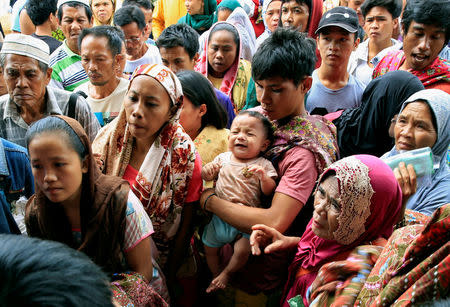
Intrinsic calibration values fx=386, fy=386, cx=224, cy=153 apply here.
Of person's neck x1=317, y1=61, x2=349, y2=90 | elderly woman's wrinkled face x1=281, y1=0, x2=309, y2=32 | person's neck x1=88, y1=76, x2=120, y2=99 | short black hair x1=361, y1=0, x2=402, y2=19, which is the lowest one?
person's neck x1=88, y1=76, x2=120, y2=99

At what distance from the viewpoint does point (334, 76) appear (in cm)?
340

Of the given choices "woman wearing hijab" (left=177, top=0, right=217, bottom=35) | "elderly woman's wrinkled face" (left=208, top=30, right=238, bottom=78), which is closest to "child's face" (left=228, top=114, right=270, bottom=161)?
"elderly woman's wrinkled face" (left=208, top=30, right=238, bottom=78)

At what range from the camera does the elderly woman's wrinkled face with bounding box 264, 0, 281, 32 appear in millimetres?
5094

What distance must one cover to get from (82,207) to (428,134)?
2.04 meters

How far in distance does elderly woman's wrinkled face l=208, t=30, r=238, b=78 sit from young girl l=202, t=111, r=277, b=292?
174cm

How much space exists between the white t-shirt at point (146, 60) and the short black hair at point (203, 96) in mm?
2001

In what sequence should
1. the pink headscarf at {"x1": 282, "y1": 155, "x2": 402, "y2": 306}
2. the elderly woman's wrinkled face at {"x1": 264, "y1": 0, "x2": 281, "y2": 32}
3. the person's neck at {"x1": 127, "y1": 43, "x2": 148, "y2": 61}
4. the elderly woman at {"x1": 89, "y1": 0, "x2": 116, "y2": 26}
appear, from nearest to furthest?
the pink headscarf at {"x1": 282, "y1": 155, "x2": 402, "y2": 306} < the person's neck at {"x1": 127, "y1": 43, "x2": 148, "y2": 61} < the elderly woman's wrinkled face at {"x1": 264, "y1": 0, "x2": 281, "y2": 32} < the elderly woman at {"x1": 89, "y1": 0, "x2": 116, "y2": 26}

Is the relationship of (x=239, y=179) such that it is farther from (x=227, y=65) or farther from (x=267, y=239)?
(x=227, y=65)

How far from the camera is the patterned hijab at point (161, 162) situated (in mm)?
2322

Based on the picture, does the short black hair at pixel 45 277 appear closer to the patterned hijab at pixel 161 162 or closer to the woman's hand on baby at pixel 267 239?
the woman's hand on baby at pixel 267 239

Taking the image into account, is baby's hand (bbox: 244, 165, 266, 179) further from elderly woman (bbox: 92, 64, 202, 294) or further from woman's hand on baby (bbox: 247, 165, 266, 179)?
elderly woman (bbox: 92, 64, 202, 294)

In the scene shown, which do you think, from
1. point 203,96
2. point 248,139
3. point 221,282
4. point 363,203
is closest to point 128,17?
point 203,96

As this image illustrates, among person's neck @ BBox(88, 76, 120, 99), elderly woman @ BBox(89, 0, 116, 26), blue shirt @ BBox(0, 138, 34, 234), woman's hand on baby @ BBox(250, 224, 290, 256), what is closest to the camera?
woman's hand on baby @ BBox(250, 224, 290, 256)

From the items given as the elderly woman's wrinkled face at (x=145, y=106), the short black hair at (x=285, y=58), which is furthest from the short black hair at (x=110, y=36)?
the short black hair at (x=285, y=58)
